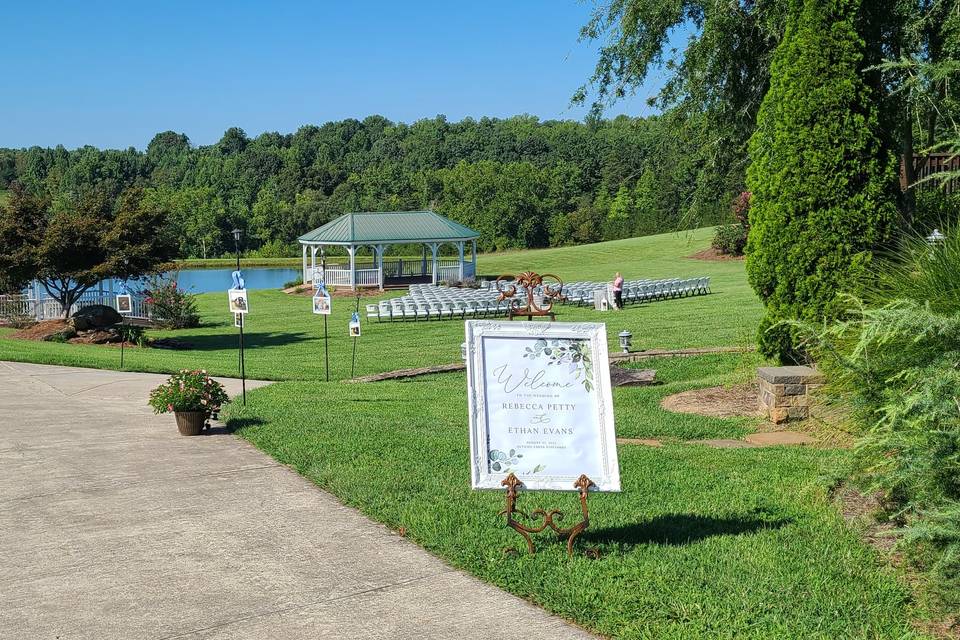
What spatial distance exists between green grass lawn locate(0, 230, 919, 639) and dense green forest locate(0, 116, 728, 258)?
44.7m

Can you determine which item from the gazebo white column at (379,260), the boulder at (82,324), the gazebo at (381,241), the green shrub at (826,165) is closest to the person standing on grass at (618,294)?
the gazebo at (381,241)

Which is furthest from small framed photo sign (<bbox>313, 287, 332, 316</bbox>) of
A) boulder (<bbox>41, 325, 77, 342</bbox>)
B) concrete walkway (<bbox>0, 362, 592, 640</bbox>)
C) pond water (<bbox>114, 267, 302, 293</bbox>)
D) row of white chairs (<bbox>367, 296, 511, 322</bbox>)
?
pond water (<bbox>114, 267, 302, 293</bbox>)

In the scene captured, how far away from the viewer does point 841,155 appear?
409 inches

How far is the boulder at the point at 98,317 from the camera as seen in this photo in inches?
997

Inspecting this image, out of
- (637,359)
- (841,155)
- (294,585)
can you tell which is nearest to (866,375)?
(294,585)

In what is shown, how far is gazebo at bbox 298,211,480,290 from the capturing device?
42.1 m

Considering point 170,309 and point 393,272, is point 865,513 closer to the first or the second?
point 170,309

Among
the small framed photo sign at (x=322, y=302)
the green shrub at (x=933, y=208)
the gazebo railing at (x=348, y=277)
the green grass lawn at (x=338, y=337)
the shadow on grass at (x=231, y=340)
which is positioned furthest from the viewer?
the gazebo railing at (x=348, y=277)

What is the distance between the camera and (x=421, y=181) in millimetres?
90750

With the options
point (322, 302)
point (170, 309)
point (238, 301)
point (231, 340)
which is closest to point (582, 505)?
point (238, 301)

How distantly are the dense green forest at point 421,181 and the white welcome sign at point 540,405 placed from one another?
4968 centimetres

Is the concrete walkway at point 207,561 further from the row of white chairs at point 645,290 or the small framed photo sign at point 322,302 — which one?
the row of white chairs at point 645,290

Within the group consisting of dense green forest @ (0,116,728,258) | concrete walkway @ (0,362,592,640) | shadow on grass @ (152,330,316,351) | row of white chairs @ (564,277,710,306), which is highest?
dense green forest @ (0,116,728,258)

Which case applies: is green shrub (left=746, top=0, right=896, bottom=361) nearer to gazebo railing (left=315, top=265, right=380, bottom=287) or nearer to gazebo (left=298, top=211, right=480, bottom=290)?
gazebo (left=298, top=211, right=480, bottom=290)
